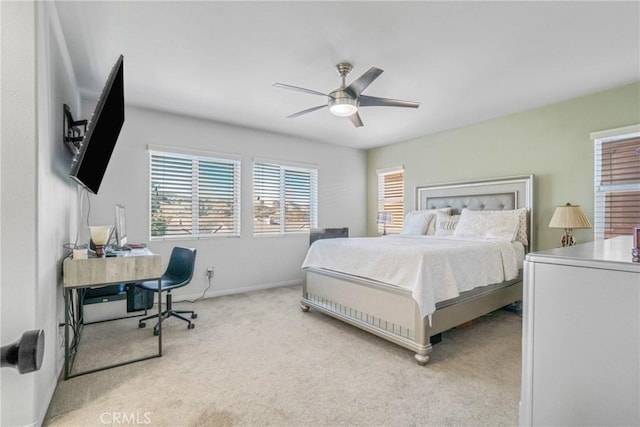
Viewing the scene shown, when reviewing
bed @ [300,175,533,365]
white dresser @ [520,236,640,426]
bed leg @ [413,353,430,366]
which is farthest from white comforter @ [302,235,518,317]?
white dresser @ [520,236,640,426]

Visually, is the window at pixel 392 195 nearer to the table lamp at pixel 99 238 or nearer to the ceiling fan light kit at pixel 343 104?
the ceiling fan light kit at pixel 343 104

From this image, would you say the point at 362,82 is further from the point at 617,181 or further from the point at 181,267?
the point at 617,181

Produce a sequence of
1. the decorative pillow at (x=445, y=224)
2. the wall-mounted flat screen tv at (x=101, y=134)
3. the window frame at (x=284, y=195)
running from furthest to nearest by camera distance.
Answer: the window frame at (x=284, y=195) → the decorative pillow at (x=445, y=224) → the wall-mounted flat screen tv at (x=101, y=134)

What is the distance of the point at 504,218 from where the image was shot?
12.2 ft

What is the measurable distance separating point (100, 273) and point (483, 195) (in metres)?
4.53

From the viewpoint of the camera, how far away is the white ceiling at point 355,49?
207 centimetres

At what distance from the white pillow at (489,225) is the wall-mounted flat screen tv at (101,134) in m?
3.91

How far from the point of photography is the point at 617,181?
10.7 ft

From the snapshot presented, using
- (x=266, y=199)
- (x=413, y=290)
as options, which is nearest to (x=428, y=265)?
(x=413, y=290)

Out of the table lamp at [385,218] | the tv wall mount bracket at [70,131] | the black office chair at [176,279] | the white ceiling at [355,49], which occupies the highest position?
the white ceiling at [355,49]

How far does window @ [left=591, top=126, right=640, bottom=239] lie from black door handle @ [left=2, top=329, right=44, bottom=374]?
453 centimetres

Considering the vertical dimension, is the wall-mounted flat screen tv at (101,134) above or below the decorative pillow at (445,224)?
above

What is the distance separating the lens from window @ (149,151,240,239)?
13.2 feet

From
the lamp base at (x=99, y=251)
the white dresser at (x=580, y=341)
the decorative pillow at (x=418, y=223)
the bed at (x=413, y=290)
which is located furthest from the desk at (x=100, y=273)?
the decorative pillow at (x=418, y=223)
